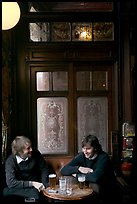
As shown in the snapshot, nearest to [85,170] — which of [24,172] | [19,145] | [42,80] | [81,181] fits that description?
[81,181]

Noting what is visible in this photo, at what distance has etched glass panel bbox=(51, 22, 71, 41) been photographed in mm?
5105

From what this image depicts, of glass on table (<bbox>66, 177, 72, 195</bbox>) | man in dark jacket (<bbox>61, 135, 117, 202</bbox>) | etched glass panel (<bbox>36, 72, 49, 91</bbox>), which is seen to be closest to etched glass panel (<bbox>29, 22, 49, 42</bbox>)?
etched glass panel (<bbox>36, 72, 49, 91</bbox>)

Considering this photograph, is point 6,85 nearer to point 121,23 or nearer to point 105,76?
point 105,76

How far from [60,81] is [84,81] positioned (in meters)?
0.39

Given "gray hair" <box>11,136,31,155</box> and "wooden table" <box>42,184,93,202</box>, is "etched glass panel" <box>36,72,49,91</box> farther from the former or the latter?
"wooden table" <box>42,184,93,202</box>

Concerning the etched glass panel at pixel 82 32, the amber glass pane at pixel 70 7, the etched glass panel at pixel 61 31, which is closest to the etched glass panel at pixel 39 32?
the etched glass panel at pixel 61 31

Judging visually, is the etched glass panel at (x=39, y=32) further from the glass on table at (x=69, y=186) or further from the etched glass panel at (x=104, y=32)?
the glass on table at (x=69, y=186)

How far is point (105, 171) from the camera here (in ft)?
14.1

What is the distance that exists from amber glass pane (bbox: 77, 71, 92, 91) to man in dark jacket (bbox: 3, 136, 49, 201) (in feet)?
4.44

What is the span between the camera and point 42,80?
522 centimetres

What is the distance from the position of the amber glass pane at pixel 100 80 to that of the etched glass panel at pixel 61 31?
725 mm

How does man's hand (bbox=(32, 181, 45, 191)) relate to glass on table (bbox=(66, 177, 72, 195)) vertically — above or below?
below

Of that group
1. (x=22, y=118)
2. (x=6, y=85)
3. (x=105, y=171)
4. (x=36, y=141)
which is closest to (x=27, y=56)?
(x=6, y=85)

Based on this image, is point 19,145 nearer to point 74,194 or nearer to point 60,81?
point 74,194
